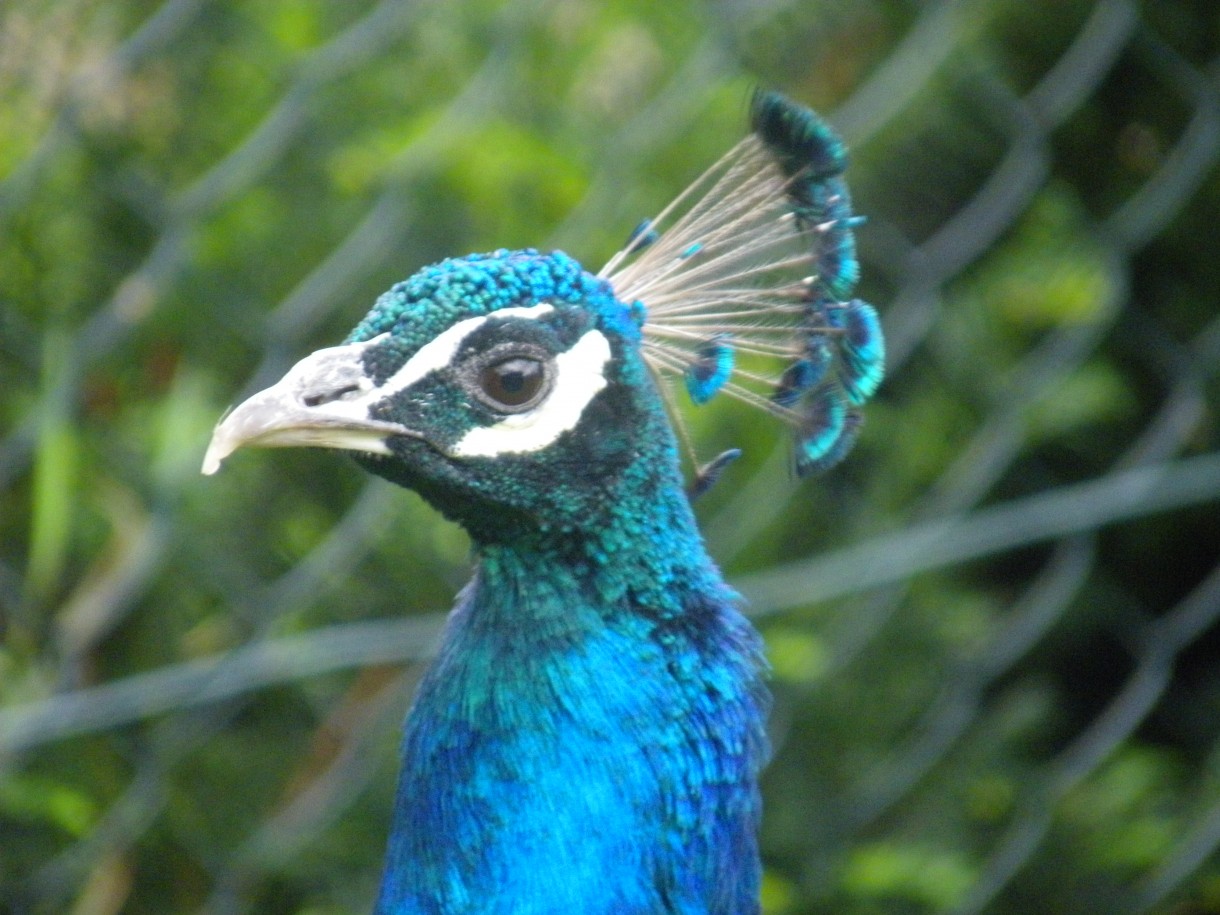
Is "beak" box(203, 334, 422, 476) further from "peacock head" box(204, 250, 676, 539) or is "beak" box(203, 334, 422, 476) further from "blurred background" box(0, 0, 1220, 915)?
"blurred background" box(0, 0, 1220, 915)

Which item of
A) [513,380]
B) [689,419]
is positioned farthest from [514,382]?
[689,419]

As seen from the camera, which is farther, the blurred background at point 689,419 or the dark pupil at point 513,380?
the blurred background at point 689,419

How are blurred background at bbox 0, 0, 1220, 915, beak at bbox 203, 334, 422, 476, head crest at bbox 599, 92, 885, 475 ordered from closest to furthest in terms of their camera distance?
1. beak at bbox 203, 334, 422, 476
2. head crest at bbox 599, 92, 885, 475
3. blurred background at bbox 0, 0, 1220, 915

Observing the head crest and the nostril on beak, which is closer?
the nostril on beak

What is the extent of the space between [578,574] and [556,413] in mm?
76

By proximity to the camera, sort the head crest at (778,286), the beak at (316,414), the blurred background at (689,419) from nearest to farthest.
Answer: the beak at (316,414) → the head crest at (778,286) → the blurred background at (689,419)

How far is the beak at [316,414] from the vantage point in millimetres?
661

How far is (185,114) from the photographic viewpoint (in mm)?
1228

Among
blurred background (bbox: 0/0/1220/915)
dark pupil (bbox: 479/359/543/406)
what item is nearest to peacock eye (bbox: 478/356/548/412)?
dark pupil (bbox: 479/359/543/406)

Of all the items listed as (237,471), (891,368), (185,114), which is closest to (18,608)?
(237,471)

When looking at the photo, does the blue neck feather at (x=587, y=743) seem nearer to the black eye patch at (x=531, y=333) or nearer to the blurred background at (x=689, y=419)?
the black eye patch at (x=531, y=333)

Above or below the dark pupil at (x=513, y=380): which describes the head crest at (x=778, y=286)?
above

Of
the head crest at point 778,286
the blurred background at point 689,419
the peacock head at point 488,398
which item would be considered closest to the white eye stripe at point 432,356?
the peacock head at point 488,398

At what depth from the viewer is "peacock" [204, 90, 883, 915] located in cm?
70
